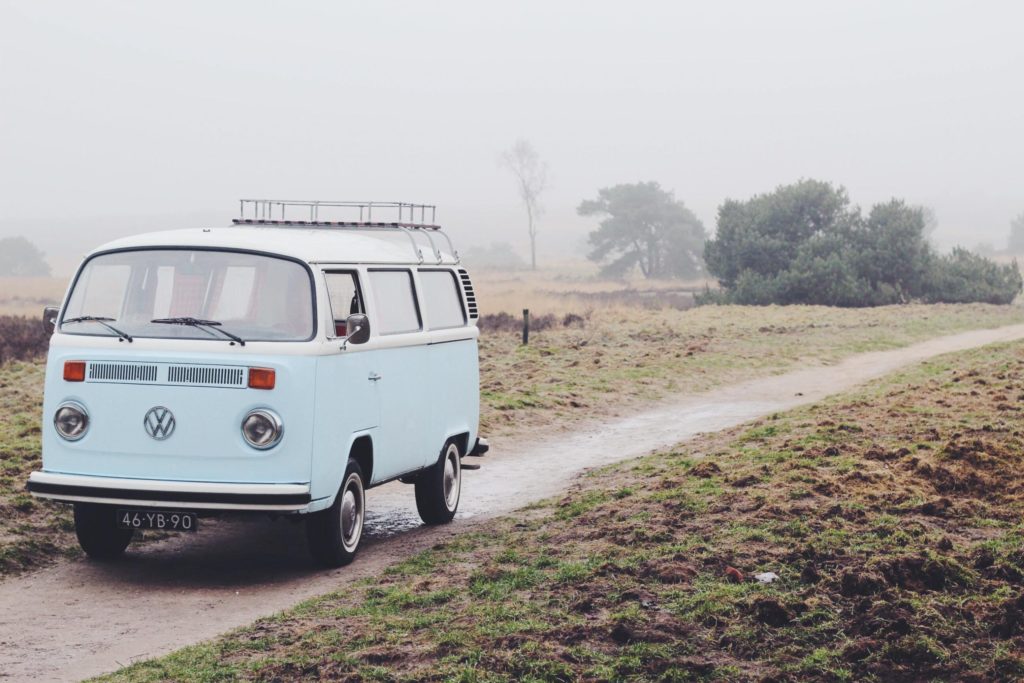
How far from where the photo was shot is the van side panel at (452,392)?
10.7m

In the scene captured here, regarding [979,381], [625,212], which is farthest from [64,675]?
[625,212]

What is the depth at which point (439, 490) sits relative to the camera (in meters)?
11.1

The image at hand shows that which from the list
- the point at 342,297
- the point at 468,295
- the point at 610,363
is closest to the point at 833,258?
the point at 610,363

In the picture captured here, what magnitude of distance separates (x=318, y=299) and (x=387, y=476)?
171 cm

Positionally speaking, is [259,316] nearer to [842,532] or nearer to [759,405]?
[842,532]

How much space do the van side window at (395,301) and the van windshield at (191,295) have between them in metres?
0.95

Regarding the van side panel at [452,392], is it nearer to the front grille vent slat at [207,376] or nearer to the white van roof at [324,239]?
the white van roof at [324,239]

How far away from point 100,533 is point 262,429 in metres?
1.93

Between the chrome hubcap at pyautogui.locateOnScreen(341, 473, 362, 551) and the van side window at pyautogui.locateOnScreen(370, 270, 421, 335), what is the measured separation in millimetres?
1172

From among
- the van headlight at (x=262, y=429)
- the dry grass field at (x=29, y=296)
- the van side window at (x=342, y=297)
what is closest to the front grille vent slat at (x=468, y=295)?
the van side window at (x=342, y=297)

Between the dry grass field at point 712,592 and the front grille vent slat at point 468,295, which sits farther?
the front grille vent slat at point 468,295

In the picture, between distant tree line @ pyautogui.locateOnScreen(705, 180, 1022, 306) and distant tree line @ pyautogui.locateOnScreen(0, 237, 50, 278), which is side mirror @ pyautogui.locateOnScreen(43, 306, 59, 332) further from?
distant tree line @ pyautogui.locateOnScreen(0, 237, 50, 278)

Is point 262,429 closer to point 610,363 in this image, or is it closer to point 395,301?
point 395,301

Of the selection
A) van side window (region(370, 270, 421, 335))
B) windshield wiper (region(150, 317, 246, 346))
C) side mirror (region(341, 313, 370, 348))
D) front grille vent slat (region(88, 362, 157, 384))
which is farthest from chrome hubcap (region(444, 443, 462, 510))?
front grille vent slat (region(88, 362, 157, 384))
